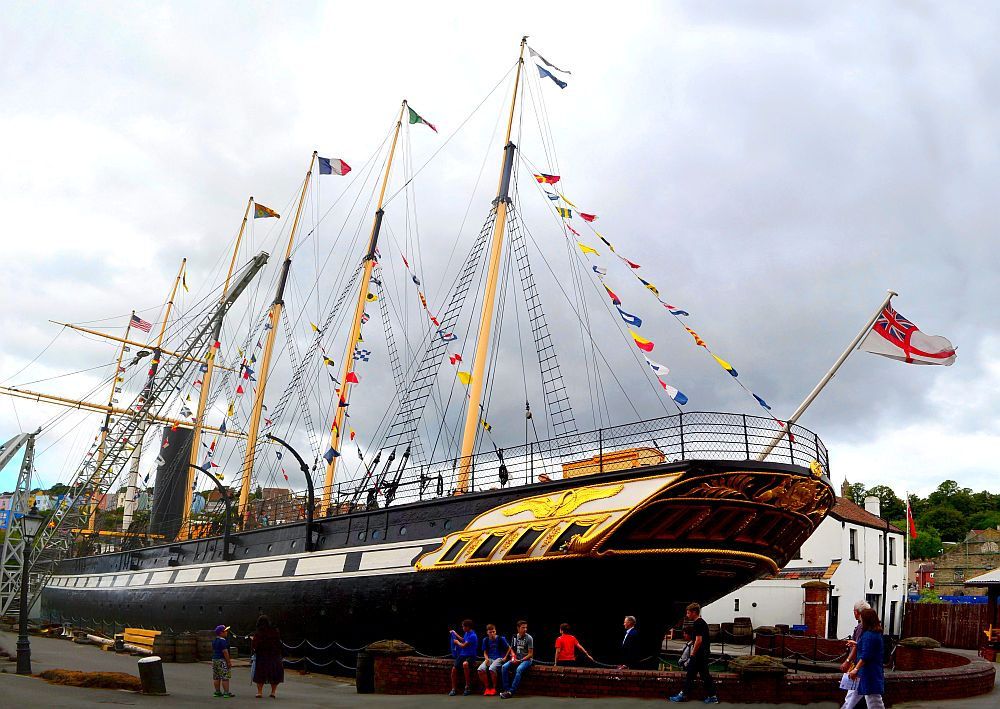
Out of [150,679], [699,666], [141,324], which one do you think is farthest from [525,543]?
[141,324]

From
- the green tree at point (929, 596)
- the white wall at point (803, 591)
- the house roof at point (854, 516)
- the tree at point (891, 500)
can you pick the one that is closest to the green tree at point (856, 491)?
the tree at point (891, 500)

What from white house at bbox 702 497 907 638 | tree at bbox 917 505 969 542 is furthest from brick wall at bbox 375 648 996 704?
tree at bbox 917 505 969 542

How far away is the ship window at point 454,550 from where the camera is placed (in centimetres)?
1547

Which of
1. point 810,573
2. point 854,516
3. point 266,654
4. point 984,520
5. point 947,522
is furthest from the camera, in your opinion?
point 947,522

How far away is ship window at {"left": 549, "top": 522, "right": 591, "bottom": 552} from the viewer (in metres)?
13.8

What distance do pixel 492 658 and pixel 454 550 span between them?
3524 mm

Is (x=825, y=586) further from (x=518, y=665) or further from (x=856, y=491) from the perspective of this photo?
(x=856, y=491)

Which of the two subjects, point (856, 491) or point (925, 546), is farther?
point (856, 491)

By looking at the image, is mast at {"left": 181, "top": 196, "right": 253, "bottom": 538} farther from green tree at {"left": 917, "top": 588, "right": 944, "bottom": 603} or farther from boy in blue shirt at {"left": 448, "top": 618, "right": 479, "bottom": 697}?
green tree at {"left": 917, "top": 588, "right": 944, "bottom": 603}

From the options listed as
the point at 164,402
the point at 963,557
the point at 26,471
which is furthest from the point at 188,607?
the point at 963,557

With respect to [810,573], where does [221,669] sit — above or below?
below

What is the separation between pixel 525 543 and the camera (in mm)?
14312

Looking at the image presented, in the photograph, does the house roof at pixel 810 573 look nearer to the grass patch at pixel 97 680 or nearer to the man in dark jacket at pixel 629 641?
the man in dark jacket at pixel 629 641

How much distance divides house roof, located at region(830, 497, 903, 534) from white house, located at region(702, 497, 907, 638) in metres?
0.06
